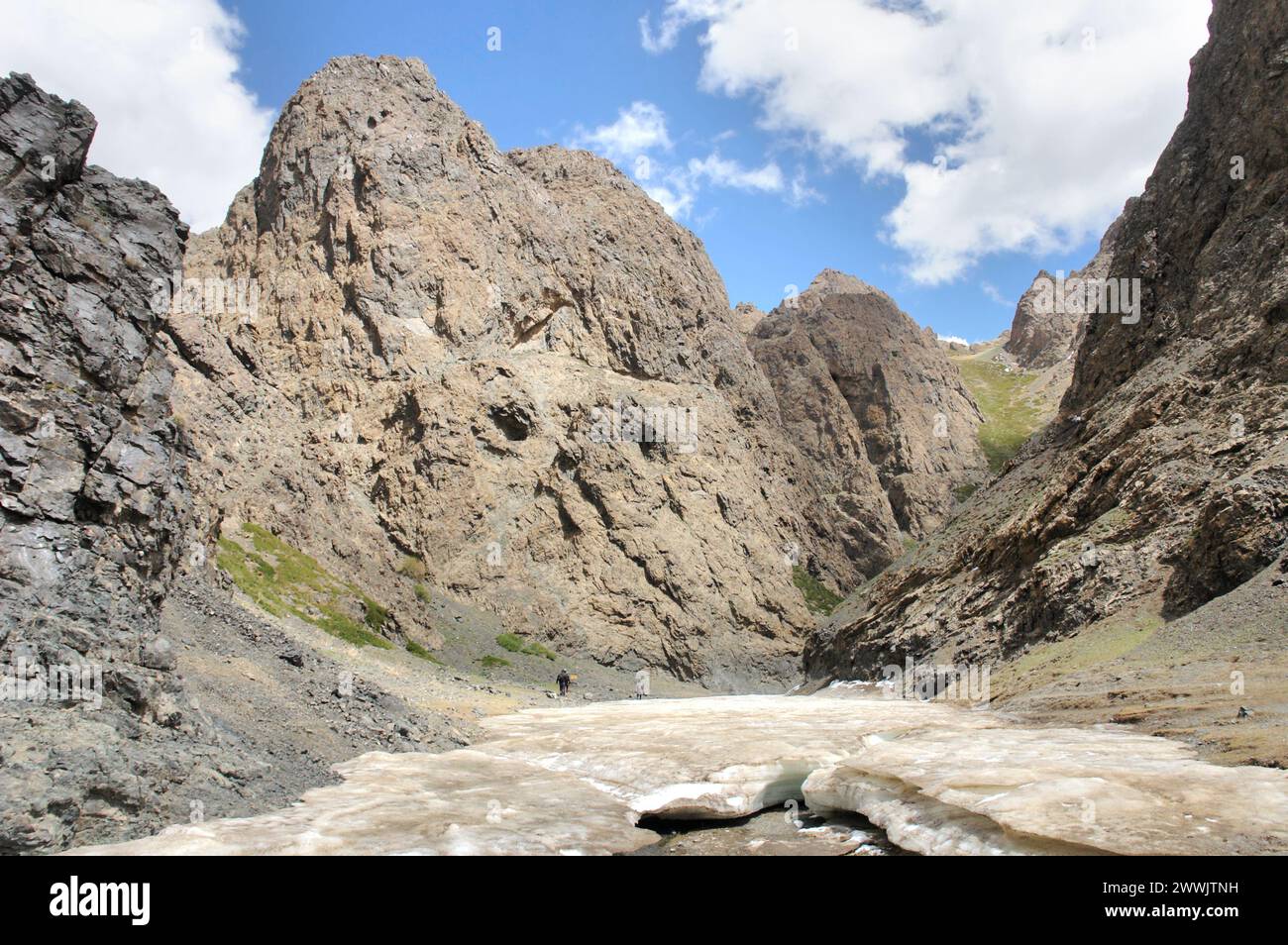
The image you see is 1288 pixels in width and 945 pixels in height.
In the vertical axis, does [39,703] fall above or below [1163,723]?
above

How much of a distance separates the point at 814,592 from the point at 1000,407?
93070 mm

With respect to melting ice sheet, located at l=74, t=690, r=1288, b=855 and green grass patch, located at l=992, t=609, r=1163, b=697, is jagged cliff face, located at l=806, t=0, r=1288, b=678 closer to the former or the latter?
green grass patch, located at l=992, t=609, r=1163, b=697

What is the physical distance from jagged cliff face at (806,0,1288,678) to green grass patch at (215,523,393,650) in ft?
96.4

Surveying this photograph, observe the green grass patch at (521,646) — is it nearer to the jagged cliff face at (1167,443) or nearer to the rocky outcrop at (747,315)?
the jagged cliff face at (1167,443)

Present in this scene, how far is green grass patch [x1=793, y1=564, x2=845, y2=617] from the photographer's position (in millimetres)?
85562

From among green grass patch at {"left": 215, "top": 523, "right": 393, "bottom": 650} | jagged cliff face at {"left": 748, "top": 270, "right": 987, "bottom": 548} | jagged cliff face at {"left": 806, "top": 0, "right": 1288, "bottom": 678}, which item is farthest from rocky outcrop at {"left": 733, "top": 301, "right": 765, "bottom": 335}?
green grass patch at {"left": 215, "top": 523, "right": 393, "bottom": 650}

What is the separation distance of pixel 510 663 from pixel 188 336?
3191 cm

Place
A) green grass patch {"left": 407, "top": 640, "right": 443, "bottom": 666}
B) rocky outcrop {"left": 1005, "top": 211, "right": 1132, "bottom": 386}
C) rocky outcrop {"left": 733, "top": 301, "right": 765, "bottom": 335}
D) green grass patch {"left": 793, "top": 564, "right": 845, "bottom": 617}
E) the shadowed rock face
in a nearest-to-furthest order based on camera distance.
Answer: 1. the shadowed rock face
2. green grass patch {"left": 407, "top": 640, "right": 443, "bottom": 666}
3. green grass patch {"left": 793, "top": 564, "right": 845, "bottom": 617}
4. rocky outcrop {"left": 733, "top": 301, "right": 765, "bottom": 335}
5. rocky outcrop {"left": 1005, "top": 211, "right": 1132, "bottom": 386}

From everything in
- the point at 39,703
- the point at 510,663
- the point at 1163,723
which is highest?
the point at 39,703
